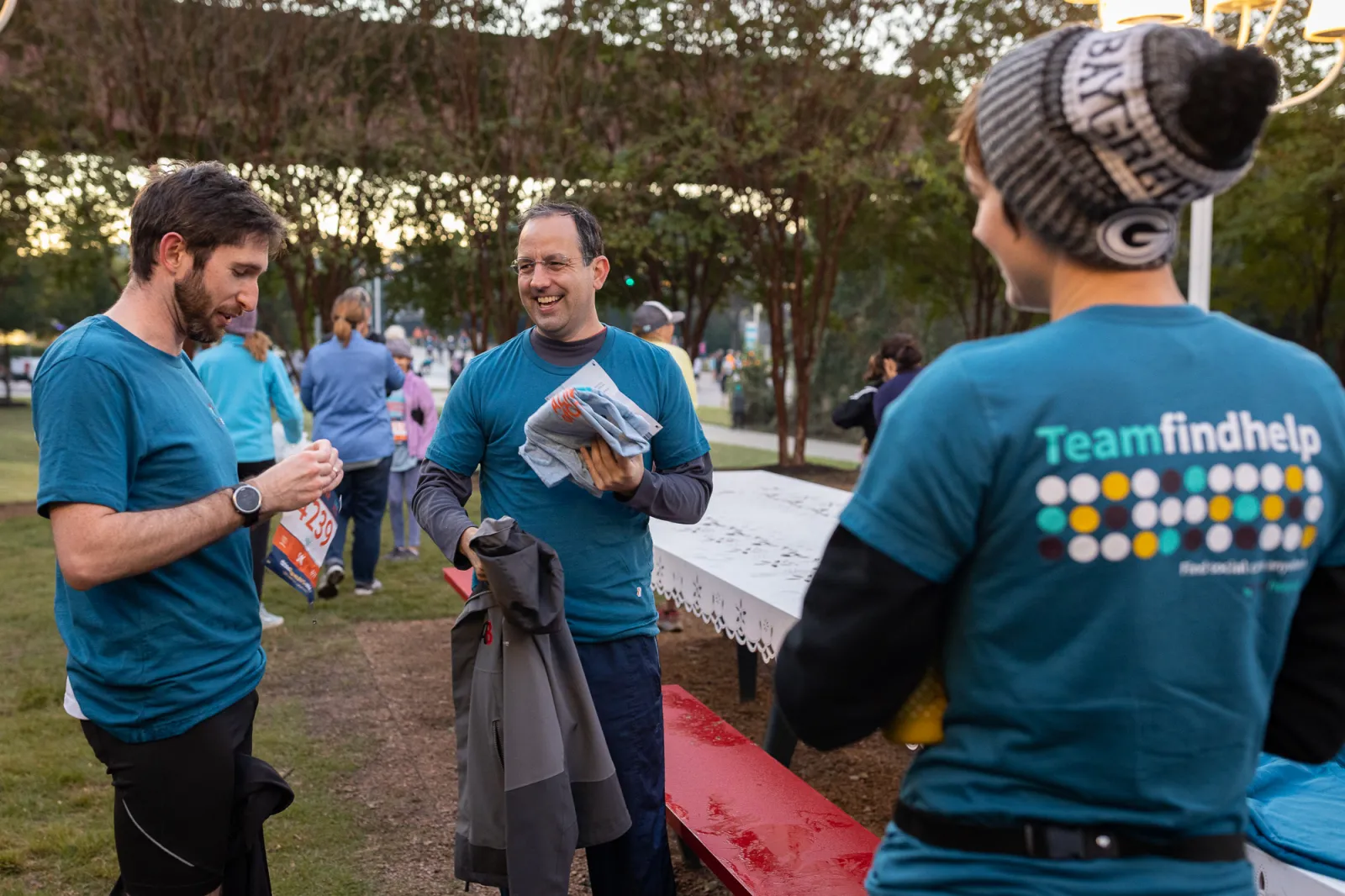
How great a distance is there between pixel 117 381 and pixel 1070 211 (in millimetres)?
1772

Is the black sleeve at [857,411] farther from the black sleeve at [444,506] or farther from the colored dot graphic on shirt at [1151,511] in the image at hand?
the colored dot graphic on shirt at [1151,511]

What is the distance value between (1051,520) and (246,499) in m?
1.67

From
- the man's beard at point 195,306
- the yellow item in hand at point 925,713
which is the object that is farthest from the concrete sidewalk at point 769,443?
the yellow item in hand at point 925,713

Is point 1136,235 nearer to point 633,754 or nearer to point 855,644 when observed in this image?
point 855,644

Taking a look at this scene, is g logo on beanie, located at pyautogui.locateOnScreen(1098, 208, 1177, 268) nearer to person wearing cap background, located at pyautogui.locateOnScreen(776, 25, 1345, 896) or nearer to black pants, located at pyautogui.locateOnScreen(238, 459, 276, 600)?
person wearing cap background, located at pyautogui.locateOnScreen(776, 25, 1345, 896)

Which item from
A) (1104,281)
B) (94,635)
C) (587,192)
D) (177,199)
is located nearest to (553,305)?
(177,199)

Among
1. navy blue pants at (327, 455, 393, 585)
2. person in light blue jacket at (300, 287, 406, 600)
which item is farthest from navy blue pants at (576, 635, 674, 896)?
navy blue pants at (327, 455, 393, 585)

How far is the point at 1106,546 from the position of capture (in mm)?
1240

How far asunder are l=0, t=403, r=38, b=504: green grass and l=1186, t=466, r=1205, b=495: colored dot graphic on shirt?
10970mm

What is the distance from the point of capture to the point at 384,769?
5.21 m

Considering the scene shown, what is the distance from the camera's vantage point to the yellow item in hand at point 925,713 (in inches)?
53.8

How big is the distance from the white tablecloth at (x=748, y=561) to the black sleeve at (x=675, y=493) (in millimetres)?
648

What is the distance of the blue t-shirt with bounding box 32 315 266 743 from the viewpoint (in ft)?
7.08

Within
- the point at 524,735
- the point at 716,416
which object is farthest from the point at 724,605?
the point at 716,416
